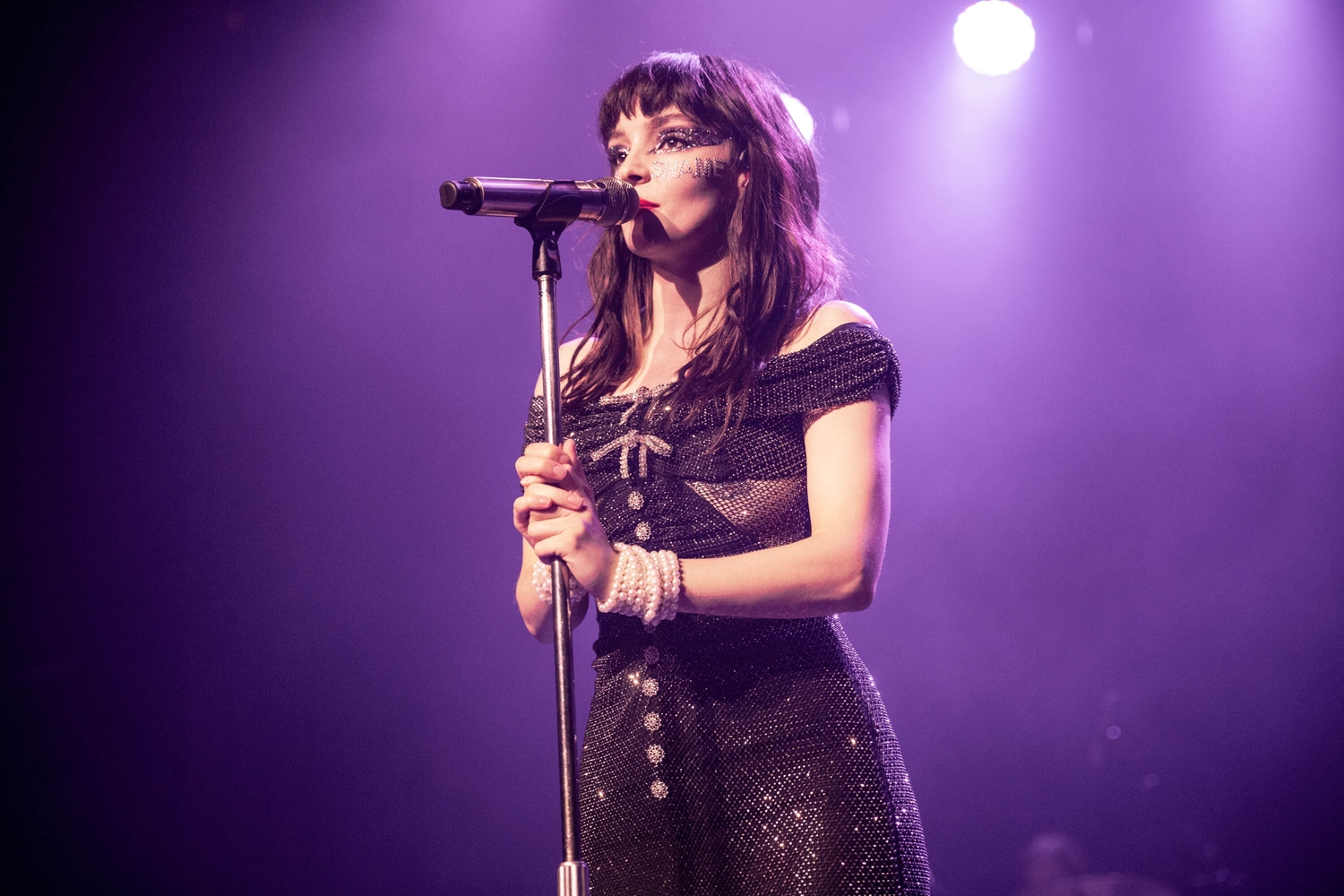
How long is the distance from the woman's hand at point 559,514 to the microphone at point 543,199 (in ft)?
0.81

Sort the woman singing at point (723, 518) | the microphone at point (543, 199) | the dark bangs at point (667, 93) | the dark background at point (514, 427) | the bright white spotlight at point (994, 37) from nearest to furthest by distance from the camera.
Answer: the microphone at point (543, 199), the woman singing at point (723, 518), the dark bangs at point (667, 93), the dark background at point (514, 427), the bright white spotlight at point (994, 37)

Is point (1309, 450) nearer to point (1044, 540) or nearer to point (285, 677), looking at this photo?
point (1044, 540)

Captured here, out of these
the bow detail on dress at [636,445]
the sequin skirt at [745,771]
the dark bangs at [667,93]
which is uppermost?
the dark bangs at [667,93]

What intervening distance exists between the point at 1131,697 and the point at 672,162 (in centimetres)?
301

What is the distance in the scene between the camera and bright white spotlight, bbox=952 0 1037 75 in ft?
12.8

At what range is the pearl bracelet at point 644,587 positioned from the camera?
1.14 meters

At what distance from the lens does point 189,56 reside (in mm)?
3012

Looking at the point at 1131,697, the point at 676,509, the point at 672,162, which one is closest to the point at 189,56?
the point at 672,162

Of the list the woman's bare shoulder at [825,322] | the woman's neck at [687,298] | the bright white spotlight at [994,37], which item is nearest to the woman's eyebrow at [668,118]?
the woman's neck at [687,298]

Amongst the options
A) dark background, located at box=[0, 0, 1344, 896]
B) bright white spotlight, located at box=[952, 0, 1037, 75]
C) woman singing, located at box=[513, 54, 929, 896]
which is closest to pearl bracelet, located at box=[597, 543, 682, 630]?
woman singing, located at box=[513, 54, 929, 896]

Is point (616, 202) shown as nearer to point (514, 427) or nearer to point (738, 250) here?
point (738, 250)

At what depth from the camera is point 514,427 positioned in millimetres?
3283

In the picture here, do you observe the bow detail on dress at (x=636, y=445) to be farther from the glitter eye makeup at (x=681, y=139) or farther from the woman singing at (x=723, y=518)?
the glitter eye makeup at (x=681, y=139)

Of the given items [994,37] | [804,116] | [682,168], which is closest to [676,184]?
[682,168]
